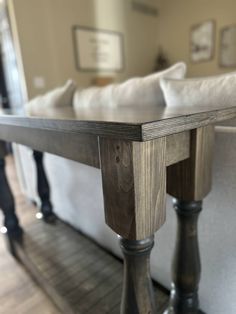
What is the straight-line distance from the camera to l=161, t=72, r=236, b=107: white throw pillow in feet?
2.20

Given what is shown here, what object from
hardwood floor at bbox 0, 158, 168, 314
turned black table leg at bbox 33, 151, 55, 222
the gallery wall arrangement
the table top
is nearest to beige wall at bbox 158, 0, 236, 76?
the gallery wall arrangement

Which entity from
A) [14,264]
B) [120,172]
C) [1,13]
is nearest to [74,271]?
[14,264]

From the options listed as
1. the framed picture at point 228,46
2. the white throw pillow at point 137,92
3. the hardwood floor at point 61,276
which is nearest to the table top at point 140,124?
the white throw pillow at point 137,92

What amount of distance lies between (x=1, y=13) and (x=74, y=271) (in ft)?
11.1

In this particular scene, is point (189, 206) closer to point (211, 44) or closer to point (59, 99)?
point (59, 99)

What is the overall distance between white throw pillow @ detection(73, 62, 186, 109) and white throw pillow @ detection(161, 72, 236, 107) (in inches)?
4.3

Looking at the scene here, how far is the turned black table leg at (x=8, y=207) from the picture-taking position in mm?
1290

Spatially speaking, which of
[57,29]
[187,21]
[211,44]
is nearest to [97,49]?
[57,29]

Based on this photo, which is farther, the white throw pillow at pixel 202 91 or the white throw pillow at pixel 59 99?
the white throw pillow at pixel 59 99

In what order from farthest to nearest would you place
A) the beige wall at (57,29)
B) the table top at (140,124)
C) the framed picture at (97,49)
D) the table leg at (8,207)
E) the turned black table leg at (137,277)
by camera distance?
the framed picture at (97,49) < the beige wall at (57,29) < the table leg at (8,207) < the turned black table leg at (137,277) < the table top at (140,124)

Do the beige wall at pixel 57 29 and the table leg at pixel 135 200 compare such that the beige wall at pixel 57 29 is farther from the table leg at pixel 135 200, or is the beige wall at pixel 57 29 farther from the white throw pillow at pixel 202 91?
the table leg at pixel 135 200

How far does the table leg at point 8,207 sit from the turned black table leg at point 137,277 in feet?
3.26

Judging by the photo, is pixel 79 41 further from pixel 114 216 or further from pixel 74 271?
pixel 114 216

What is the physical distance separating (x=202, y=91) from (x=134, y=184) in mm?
452
